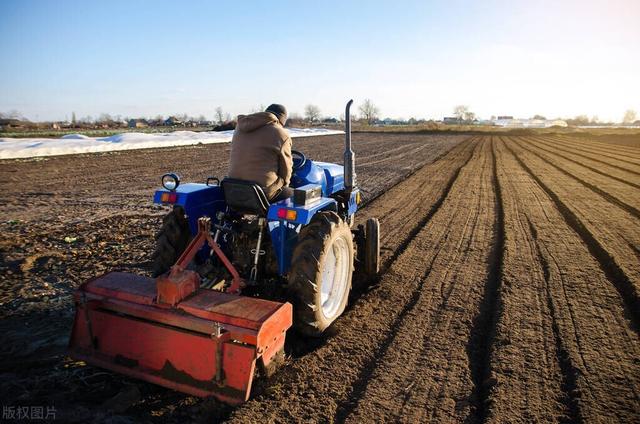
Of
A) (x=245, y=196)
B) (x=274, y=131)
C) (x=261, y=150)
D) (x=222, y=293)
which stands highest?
(x=274, y=131)

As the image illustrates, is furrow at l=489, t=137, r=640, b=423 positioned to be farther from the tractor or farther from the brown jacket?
the brown jacket

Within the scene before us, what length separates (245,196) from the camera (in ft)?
10.3

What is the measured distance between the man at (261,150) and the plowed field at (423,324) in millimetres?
1293

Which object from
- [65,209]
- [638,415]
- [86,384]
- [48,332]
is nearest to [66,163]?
[65,209]

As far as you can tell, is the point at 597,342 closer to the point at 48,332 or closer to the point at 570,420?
the point at 570,420

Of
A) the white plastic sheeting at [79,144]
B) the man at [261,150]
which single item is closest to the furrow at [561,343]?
the man at [261,150]

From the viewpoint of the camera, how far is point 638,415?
8.32ft

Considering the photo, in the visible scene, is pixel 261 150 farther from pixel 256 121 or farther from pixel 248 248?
pixel 248 248

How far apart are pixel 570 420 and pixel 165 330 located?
2.42 meters

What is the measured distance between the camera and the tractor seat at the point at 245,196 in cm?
312

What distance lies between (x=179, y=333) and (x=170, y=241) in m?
1.12

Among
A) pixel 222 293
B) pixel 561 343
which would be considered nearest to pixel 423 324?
pixel 561 343

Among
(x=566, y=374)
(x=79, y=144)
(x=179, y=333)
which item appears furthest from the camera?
(x=79, y=144)

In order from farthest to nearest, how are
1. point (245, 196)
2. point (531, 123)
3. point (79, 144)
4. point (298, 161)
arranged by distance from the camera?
point (531, 123) → point (79, 144) → point (298, 161) → point (245, 196)
